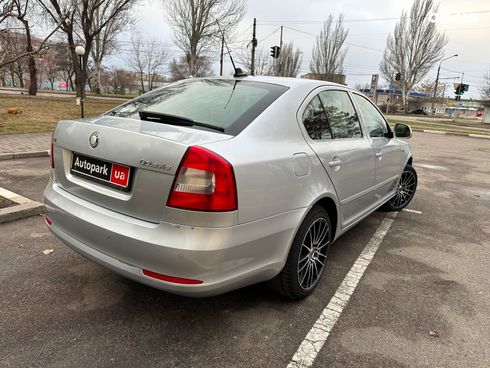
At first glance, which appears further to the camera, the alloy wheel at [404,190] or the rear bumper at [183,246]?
the alloy wheel at [404,190]

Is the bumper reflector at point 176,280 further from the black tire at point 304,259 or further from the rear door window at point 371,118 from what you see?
the rear door window at point 371,118

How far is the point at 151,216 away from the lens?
2.13 meters

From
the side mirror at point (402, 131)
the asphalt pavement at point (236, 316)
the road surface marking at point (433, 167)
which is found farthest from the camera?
the road surface marking at point (433, 167)

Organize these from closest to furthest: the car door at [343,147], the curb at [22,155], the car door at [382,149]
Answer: the car door at [343,147] < the car door at [382,149] < the curb at [22,155]

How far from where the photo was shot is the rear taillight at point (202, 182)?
79.3 inches

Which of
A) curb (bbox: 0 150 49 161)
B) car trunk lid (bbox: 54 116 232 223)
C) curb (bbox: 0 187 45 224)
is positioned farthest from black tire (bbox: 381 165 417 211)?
curb (bbox: 0 150 49 161)

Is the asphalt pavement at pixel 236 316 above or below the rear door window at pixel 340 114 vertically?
below

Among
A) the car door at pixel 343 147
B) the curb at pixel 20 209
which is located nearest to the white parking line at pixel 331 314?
the car door at pixel 343 147

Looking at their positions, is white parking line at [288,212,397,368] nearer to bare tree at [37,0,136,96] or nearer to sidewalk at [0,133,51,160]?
sidewalk at [0,133,51,160]

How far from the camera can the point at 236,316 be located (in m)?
2.64

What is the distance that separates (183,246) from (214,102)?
1.22 metres

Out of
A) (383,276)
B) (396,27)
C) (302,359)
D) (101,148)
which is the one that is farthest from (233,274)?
(396,27)

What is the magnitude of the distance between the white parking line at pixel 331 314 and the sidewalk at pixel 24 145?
6591mm

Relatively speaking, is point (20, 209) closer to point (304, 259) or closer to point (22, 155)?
point (304, 259)
